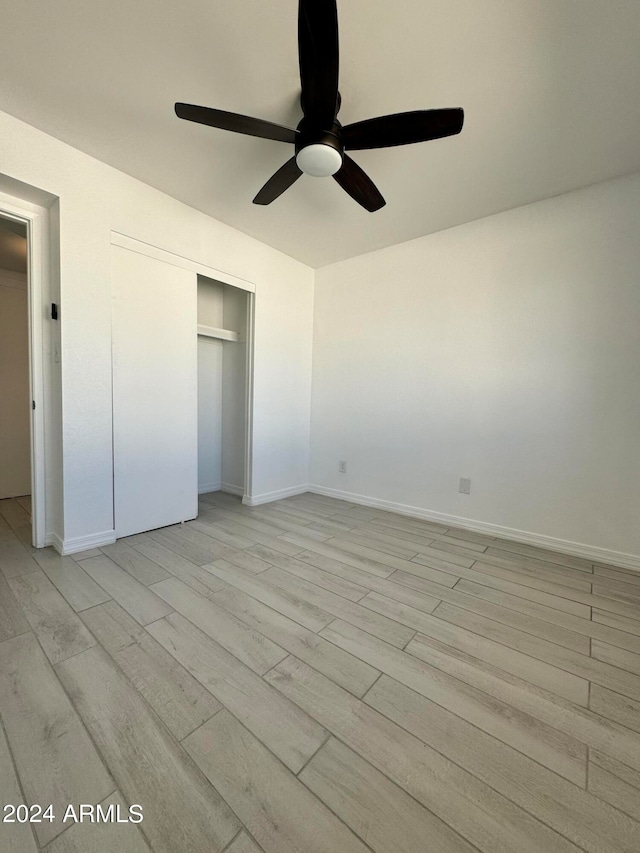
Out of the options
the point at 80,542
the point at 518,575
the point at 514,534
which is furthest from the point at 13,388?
the point at 514,534

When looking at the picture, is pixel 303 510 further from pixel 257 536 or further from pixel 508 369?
pixel 508 369

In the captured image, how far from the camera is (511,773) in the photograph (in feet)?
3.03

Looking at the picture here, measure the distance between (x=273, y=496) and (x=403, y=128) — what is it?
9.91 ft

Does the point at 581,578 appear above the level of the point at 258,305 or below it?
below

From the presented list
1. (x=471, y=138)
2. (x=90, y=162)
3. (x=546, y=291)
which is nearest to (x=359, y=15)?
(x=471, y=138)

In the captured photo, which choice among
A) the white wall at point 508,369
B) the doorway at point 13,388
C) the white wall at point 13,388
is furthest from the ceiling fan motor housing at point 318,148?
the white wall at point 13,388

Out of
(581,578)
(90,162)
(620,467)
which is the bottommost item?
(581,578)

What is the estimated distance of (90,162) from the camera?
209 centimetres

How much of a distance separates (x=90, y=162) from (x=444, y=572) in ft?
11.3

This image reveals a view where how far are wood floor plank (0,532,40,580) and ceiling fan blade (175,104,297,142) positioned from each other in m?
2.49

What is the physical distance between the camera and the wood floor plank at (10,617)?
1.42m

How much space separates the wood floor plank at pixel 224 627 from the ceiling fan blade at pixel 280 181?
2270mm

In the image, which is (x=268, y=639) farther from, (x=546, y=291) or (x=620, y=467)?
(x=546, y=291)

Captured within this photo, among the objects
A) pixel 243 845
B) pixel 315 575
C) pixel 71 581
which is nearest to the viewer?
pixel 243 845
